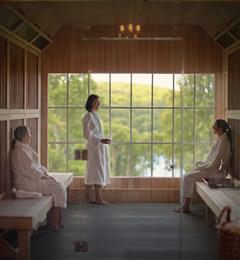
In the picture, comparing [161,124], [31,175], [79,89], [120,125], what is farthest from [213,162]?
[31,175]

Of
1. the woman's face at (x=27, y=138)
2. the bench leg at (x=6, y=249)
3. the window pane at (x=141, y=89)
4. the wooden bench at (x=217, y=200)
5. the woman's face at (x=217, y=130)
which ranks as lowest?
the bench leg at (x=6, y=249)

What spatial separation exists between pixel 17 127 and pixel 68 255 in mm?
1016

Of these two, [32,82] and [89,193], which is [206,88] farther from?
[32,82]

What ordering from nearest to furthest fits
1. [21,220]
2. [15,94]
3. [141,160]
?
[21,220]
[141,160]
[15,94]

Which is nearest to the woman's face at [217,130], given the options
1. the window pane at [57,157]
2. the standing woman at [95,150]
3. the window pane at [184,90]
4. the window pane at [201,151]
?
the window pane at [201,151]

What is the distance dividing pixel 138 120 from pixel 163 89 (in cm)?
29

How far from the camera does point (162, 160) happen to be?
3775 millimetres

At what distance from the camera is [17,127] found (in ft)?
12.7

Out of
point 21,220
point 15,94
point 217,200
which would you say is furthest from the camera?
point 15,94

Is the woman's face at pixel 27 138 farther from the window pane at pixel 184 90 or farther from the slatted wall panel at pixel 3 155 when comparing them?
the window pane at pixel 184 90

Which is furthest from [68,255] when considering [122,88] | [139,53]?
[139,53]

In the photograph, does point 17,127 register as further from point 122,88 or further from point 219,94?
point 219,94

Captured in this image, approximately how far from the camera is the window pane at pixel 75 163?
3768mm

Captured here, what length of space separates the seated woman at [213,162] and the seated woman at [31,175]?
2.86ft
